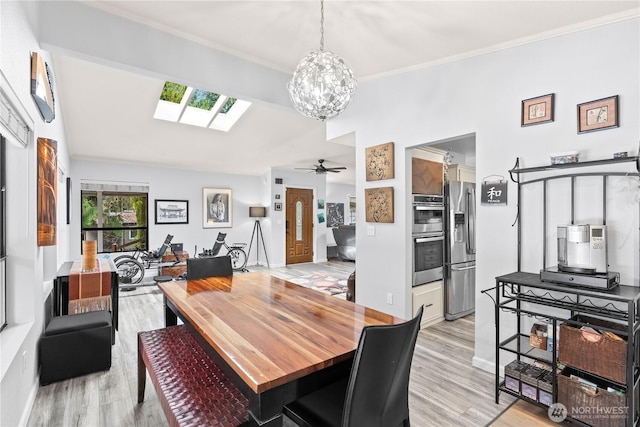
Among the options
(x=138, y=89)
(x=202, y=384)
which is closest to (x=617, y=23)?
(x=202, y=384)

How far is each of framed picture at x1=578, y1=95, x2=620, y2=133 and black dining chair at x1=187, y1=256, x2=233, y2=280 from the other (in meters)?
2.91

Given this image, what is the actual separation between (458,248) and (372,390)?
3053 mm

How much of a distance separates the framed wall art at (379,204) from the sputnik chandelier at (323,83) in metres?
1.60

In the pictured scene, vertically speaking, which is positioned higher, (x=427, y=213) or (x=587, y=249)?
(x=427, y=213)

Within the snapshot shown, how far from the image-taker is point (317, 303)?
6.41 feet

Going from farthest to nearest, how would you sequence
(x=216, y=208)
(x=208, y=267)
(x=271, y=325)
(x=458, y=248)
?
(x=216, y=208)
(x=458, y=248)
(x=208, y=267)
(x=271, y=325)

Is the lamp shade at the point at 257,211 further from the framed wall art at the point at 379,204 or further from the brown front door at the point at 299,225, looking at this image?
the framed wall art at the point at 379,204

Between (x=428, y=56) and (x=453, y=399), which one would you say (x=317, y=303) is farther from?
(x=428, y=56)

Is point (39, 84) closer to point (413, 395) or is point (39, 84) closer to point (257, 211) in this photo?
point (413, 395)

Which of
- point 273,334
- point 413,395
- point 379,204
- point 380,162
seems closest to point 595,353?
point 413,395

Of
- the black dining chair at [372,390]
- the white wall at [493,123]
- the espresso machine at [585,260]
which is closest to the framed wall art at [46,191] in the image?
the black dining chair at [372,390]

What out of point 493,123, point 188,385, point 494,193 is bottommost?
point 188,385

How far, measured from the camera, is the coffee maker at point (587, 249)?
6.22 feet

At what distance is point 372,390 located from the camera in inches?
48.3
